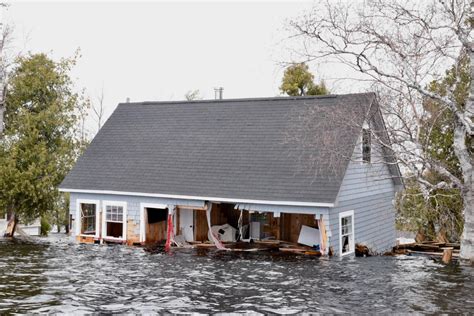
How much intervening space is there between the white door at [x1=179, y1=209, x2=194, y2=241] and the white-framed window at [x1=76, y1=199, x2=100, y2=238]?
372 cm

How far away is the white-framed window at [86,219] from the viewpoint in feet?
77.1

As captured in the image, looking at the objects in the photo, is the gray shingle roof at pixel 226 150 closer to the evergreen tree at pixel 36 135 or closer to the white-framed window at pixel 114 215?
the white-framed window at pixel 114 215

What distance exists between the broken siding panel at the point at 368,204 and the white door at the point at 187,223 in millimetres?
6782

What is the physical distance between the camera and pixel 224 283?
14906 millimetres

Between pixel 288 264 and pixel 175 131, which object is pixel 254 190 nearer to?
pixel 288 264

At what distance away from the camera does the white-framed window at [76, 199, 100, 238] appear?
23500 millimetres

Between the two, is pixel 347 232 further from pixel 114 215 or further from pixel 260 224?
pixel 114 215

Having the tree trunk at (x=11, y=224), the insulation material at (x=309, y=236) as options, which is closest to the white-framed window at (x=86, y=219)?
the tree trunk at (x=11, y=224)

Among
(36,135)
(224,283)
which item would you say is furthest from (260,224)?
(36,135)

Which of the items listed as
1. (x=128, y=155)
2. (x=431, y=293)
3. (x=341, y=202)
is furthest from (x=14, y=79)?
(x=431, y=293)

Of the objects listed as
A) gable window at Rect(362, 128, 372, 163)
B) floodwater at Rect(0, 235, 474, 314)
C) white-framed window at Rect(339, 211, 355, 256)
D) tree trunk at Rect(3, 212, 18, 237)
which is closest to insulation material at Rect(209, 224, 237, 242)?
floodwater at Rect(0, 235, 474, 314)

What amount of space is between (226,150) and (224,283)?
28.5 ft

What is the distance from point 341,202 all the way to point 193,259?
5876 millimetres

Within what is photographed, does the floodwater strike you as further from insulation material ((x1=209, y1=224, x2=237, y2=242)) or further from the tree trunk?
the tree trunk
